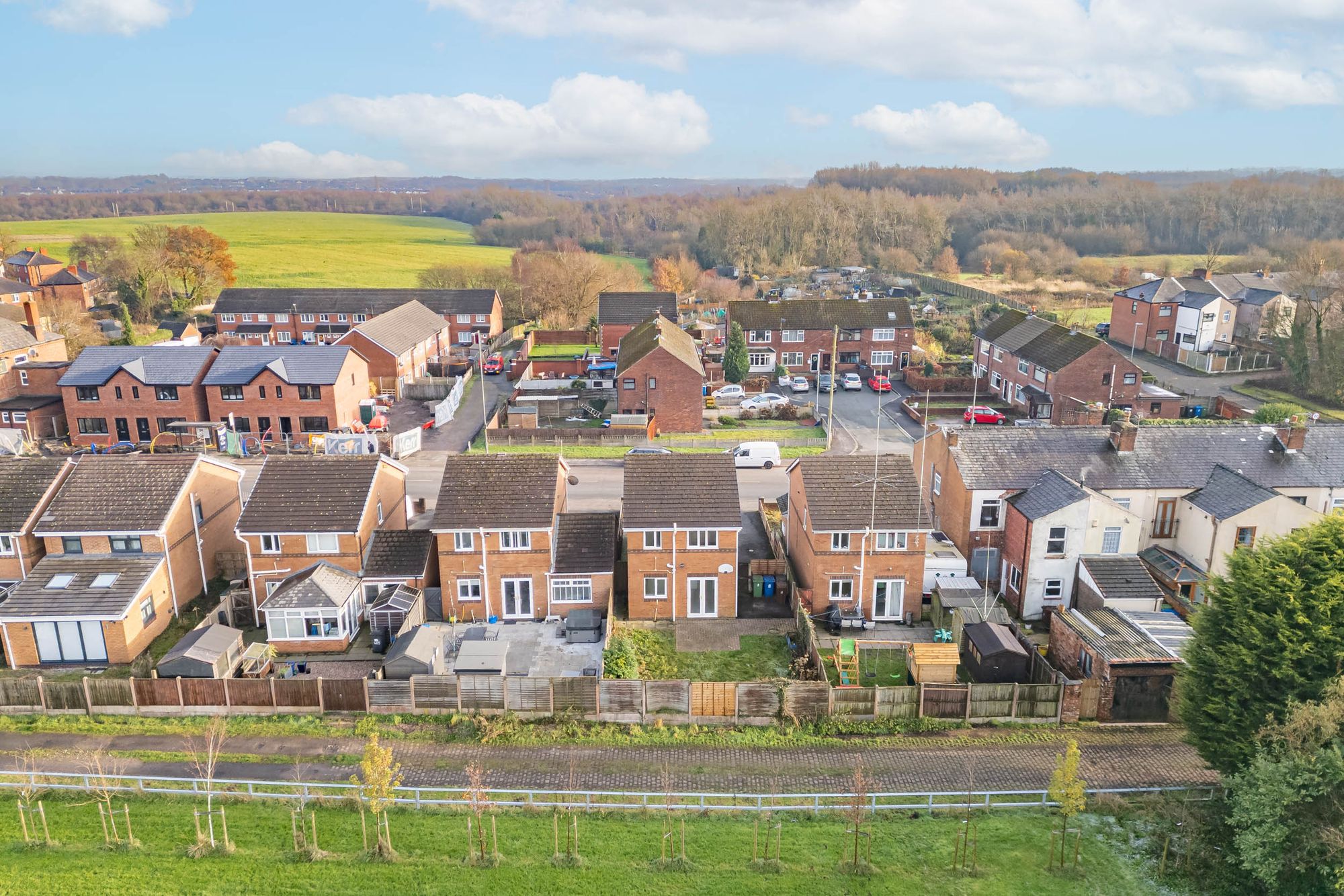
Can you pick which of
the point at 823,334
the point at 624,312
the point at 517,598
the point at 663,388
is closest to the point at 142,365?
the point at 663,388

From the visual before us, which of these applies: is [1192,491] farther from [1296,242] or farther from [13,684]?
[1296,242]

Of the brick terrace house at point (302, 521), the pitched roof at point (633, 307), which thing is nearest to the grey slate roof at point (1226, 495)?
the brick terrace house at point (302, 521)

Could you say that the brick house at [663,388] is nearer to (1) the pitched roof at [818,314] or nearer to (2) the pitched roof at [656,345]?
(2) the pitched roof at [656,345]

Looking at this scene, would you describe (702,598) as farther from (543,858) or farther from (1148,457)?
(1148,457)

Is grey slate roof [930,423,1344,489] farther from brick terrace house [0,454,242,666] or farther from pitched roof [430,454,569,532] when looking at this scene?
brick terrace house [0,454,242,666]

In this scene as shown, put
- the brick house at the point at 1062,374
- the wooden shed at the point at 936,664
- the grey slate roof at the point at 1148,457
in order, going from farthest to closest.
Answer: the brick house at the point at 1062,374
the grey slate roof at the point at 1148,457
the wooden shed at the point at 936,664

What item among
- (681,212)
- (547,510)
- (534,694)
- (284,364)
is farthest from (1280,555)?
(681,212)
